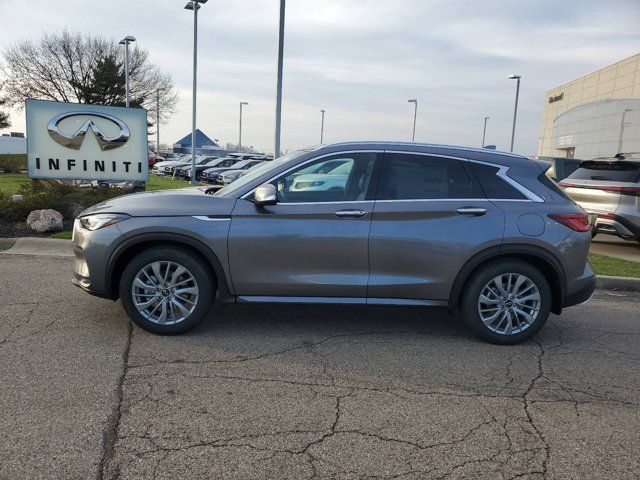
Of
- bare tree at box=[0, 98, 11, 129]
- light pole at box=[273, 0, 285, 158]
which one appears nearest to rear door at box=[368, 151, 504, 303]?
light pole at box=[273, 0, 285, 158]

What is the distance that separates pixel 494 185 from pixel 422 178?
2.09ft

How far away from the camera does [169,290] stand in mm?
4477

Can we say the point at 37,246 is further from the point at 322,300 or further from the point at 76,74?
the point at 76,74

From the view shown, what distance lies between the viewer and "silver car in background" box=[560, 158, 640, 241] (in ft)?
30.7

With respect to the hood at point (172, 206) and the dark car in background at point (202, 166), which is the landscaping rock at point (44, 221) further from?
the dark car in background at point (202, 166)

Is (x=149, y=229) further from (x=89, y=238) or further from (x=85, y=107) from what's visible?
(x=85, y=107)

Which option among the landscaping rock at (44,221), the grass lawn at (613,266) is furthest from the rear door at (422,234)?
the landscaping rock at (44,221)

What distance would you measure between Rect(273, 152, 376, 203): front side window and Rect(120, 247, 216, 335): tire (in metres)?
0.96

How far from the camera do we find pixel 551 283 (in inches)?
188

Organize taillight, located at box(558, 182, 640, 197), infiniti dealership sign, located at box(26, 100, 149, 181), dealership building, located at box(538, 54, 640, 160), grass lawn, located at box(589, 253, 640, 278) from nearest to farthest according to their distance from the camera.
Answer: grass lawn, located at box(589, 253, 640, 278), taillight, located at box(558, 182, 640, 197), infiniti dealership sign, located at box(26, 100, 149, 181), dealership building, located at box(538, 54, 640, 160)

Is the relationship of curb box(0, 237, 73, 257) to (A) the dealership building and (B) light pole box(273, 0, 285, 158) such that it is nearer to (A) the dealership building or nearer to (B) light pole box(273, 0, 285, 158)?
(B) light pole box(273, 0, 285, 158)

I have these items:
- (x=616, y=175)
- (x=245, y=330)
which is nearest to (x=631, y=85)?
(x=616, y=175)

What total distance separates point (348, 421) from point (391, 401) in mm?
419

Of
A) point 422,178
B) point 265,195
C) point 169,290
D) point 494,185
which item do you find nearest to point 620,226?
point 494,185
